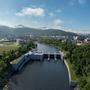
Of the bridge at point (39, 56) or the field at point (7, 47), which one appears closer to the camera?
the bridge at point (39, 56)

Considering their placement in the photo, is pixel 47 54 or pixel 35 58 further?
pixel 47 54

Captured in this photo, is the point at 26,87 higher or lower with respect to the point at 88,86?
lower

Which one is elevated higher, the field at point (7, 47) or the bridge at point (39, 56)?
the field at point (7, 47)

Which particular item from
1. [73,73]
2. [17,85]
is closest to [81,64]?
[73,73]

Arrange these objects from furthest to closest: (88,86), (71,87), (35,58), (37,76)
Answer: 1. (35,58)
2. (37,76)
3. (71,87)
4. (88,86)

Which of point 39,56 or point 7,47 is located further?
point 7,47

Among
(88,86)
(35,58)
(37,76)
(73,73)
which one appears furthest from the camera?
(35,58)

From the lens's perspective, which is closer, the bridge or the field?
the bridge

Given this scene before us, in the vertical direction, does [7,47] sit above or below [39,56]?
above

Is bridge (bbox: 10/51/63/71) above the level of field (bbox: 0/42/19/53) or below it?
below

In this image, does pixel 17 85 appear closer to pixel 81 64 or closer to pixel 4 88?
pixel 4 88
